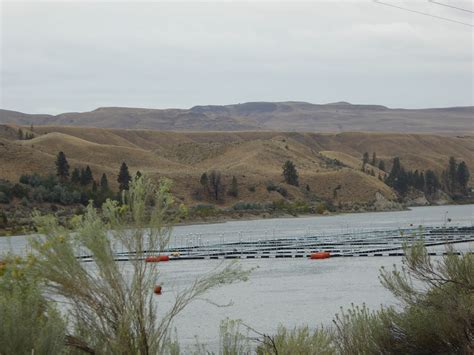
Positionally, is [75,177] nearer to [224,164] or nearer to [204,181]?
[204,181]

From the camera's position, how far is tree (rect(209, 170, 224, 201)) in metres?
132

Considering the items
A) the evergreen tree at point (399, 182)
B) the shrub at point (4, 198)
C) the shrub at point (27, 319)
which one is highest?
the shrub at point (27, 319)

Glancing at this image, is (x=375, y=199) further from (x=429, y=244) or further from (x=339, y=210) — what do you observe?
(x=429, y=244)

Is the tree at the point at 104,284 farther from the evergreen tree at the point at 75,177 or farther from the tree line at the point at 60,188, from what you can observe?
the evergreen tree at the point at 75,177

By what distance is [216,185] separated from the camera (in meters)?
132

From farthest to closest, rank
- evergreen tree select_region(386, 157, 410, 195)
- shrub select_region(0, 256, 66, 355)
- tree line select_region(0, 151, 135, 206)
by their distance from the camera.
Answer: evergreen tree select_region(386, 157, 410, 195), tree line select_region(0, 151, 135, 206), shrub select_region(0, 256, 66, 355)

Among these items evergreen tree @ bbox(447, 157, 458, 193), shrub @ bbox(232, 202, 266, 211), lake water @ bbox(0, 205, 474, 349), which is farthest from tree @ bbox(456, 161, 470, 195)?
lake water @ bbox(0, 205, 474, 349)

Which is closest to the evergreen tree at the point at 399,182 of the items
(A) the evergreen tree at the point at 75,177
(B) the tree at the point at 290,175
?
(B) the tree at the point at 290,175

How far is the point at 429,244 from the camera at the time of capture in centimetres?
6384

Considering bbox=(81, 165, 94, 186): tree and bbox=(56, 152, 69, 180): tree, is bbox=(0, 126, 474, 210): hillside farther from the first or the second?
bbox=(81, 165, 94, 186): tree

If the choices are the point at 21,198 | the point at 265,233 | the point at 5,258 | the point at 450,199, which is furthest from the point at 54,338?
the point at 450,199

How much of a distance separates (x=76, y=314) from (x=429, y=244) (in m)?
50.6

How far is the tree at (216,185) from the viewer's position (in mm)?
Result: 131688

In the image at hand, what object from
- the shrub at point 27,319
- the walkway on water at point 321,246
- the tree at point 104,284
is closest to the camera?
the shrub at point 27,319
